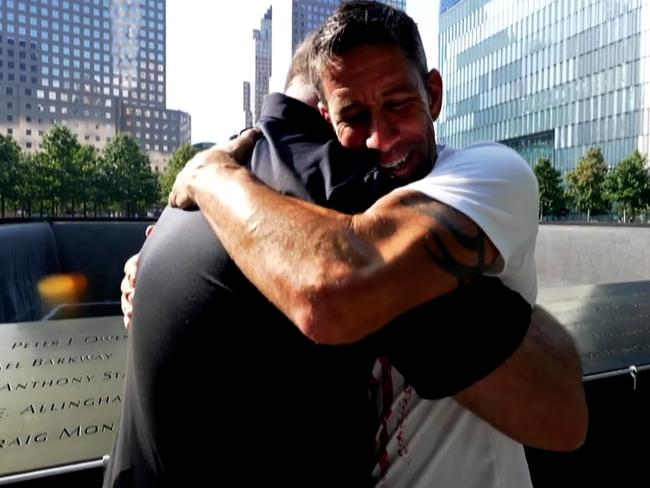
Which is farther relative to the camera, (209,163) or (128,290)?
(128,290)

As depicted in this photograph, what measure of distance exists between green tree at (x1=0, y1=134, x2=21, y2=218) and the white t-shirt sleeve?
136 feet

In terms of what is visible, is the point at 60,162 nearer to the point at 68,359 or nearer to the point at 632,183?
the point at 632,183

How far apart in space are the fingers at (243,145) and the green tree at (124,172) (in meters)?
46.7

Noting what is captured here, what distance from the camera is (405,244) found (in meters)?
0.94

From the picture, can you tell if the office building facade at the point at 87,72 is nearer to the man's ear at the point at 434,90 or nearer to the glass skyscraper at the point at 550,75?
the glass skyscraper at the point at 550,75

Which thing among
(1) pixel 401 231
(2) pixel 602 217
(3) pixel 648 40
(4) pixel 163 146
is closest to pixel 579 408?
(1) pixel 401 231

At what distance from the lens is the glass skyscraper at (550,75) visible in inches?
1807

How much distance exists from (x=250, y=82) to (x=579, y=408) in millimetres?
154227

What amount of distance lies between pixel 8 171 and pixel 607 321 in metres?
40.9

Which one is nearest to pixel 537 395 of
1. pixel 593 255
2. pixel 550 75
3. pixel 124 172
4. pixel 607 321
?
pixel 607 321

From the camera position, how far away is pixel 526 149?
Result: 57.8 m

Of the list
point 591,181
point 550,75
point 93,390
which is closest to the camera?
point 93,390

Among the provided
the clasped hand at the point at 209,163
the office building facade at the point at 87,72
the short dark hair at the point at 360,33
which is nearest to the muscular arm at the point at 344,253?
the clasped hand at the point at 209,163

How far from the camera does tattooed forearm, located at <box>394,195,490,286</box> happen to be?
3.10ft
